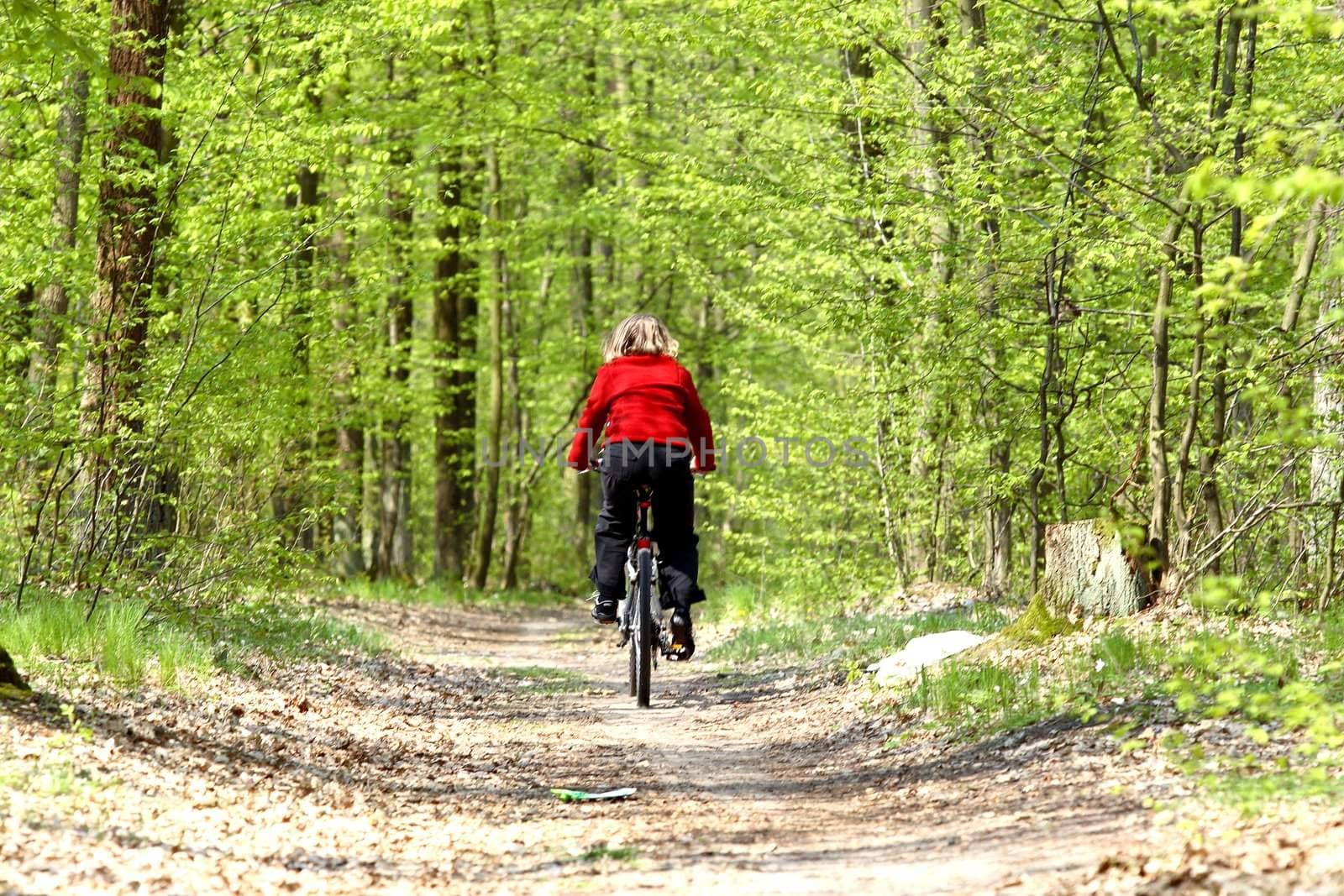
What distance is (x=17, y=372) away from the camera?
10930 mm

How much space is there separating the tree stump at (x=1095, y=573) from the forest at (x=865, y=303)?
5.8 inches

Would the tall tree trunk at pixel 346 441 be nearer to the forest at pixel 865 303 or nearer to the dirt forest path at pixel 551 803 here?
the forest at pixel 865 303

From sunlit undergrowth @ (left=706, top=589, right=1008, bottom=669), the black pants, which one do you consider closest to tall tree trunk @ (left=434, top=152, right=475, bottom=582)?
sunlit undergrowth @ (left=706, top=589, right=1008, bottom=669)

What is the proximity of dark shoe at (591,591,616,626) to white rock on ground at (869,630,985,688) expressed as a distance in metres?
1.81

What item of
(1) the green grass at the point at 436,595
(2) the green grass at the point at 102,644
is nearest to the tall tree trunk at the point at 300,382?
(2) the green grass at the point at 102,644

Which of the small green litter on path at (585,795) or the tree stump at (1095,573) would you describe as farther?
the tree stump at (1095,573)

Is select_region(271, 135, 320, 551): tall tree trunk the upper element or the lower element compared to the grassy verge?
upper

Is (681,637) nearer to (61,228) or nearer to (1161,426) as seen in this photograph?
(1161,426)

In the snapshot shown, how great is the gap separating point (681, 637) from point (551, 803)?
280 centimetres

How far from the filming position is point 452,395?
883 inches

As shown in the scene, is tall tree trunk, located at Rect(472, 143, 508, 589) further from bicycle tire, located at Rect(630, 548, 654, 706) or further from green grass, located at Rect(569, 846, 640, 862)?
green grass, located at Rect(569, 846, 640, 862)

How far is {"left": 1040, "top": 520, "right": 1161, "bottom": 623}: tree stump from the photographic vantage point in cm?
817

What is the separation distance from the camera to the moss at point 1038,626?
816 centimetres

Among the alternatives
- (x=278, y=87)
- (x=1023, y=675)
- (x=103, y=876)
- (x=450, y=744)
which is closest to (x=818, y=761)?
(x=1023, y=675)
